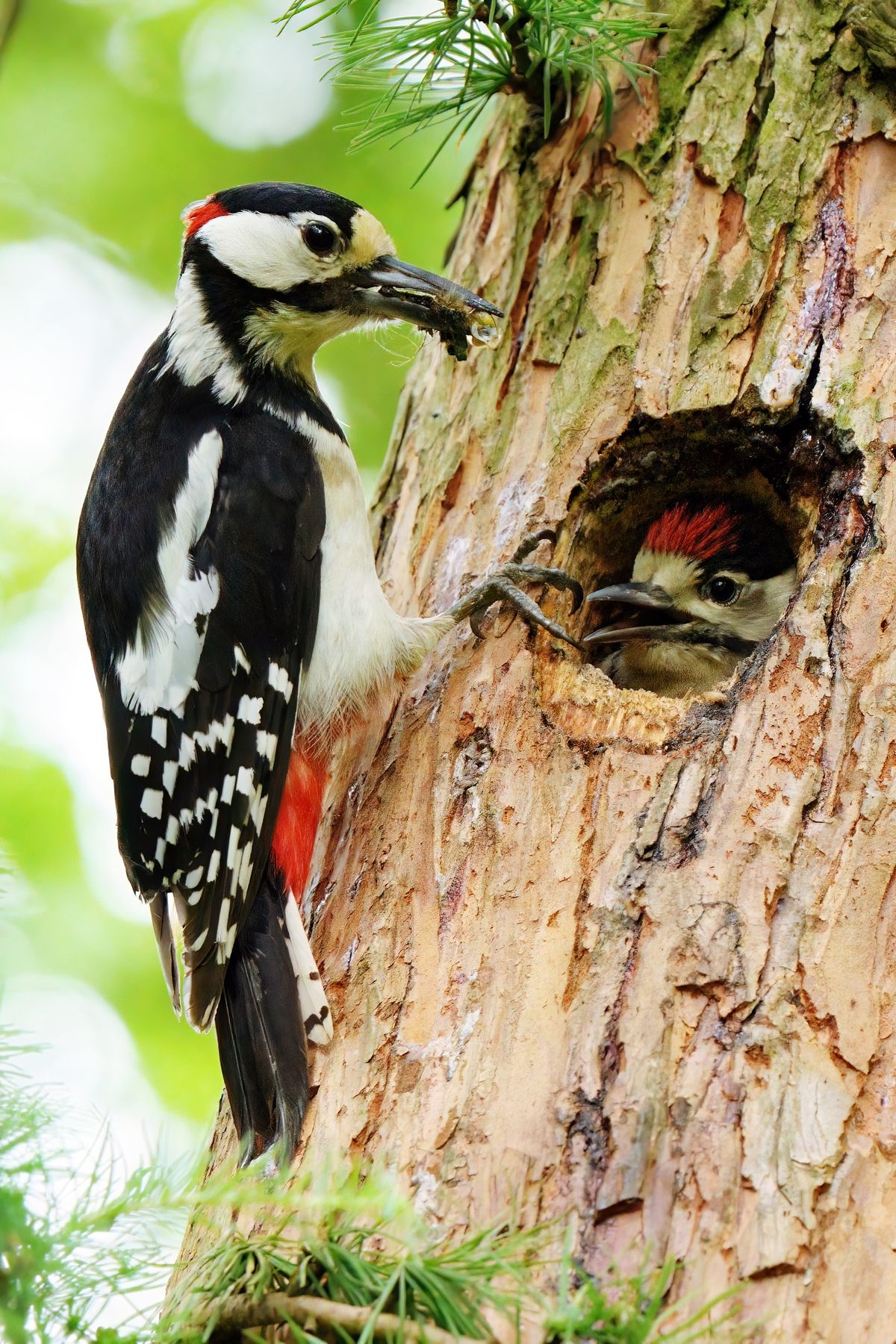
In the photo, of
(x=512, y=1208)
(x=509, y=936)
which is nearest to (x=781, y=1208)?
(x=512, y=1208)

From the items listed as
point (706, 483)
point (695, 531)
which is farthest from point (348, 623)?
point (695, 531)

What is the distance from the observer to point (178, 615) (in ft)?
9.59

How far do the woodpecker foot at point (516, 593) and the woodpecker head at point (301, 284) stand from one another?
1.72 feet

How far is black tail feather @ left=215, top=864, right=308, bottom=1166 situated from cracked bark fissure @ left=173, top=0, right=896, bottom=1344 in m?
0.07

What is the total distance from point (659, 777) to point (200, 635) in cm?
108

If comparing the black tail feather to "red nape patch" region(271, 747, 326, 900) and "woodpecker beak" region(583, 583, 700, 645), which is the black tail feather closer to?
"red nape patch" region(271, 747, 326, 900)

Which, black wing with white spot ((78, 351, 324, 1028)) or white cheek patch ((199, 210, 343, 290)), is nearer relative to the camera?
black wing with white spot ((78, 351, 324, 1028))

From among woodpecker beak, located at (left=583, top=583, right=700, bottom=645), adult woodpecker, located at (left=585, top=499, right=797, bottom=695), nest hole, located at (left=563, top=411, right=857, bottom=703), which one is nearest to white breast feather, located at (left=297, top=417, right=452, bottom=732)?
nest hole, located at (left=563, top=411, right=857, bottom=703)

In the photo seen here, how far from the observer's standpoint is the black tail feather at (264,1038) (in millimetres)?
2377

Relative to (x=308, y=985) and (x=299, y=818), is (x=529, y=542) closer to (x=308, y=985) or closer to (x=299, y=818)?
(x=299, y=818)

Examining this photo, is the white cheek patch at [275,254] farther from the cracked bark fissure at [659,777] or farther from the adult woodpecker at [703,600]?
the adult woodpecker at [703,600]

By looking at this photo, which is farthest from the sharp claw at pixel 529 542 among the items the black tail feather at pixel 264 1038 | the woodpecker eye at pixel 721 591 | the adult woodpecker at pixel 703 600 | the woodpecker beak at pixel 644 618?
the woodpecker eye at pixel 721 591

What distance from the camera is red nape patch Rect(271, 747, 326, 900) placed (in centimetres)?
288

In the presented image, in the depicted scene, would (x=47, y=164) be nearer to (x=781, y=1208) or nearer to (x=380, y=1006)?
(x=380, y=1006)
